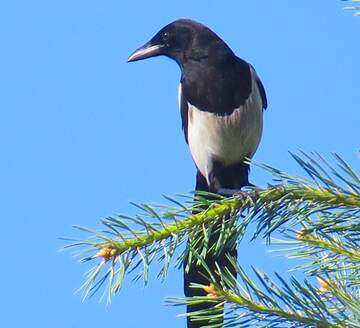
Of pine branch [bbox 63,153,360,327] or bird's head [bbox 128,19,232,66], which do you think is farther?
bird's head [bbox 128,19,232,66]

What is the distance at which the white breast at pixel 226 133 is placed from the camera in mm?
3416

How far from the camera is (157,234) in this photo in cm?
166

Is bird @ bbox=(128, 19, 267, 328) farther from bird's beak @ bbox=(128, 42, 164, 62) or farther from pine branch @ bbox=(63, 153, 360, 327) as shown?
pine branch @ bbox=(63, 153, 360, 327)

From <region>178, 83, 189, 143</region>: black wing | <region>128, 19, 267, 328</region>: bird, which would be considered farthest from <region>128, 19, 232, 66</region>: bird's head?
<region>178, 83, 189, 143</region>: black wing

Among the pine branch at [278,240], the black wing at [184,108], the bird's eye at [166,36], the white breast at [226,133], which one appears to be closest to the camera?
the pine branch at [278,240]

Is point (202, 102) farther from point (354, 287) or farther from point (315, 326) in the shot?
point (315, 326)

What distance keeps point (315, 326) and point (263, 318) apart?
0.11 metres

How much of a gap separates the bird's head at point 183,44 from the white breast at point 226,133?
0.20 meters

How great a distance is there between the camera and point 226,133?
342 cm

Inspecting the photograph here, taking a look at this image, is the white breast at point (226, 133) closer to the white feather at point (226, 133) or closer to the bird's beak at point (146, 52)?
the white feather at point (226, 133)

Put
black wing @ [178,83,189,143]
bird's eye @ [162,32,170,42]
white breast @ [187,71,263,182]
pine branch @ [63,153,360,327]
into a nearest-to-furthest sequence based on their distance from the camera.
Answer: pine branch @ [63,153,360,327]
white breast @ [187,71,263,182]
black wing @ [178,83,189,143]
bird's eye @ [162,32,170,42]

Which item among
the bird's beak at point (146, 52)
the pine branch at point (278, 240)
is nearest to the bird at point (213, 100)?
the bird's beak at point (146, 52)

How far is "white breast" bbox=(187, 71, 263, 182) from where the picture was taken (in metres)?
3.42

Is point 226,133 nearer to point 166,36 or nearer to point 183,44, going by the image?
point 183,44
